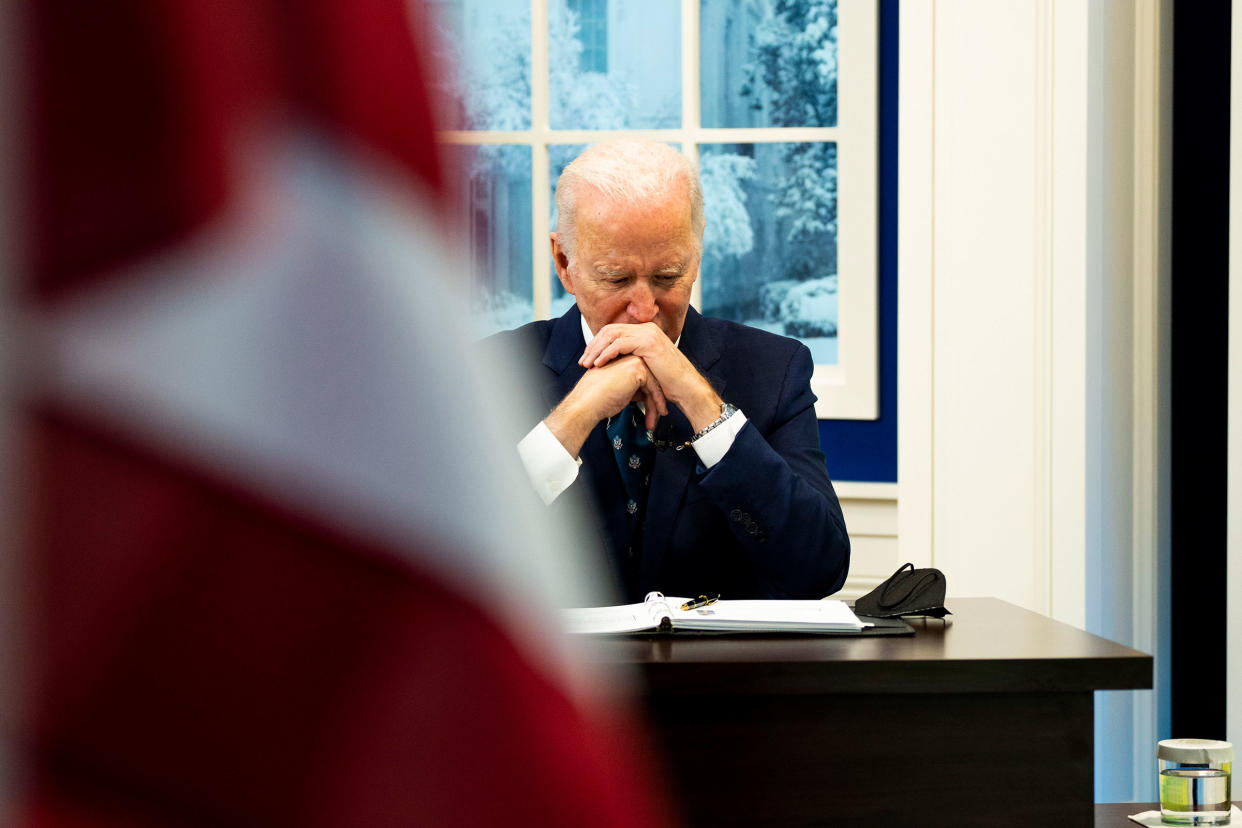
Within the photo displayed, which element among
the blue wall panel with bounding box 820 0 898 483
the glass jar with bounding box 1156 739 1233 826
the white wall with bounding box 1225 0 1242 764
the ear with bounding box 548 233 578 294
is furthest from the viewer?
the blue wall panel with bounding box 820 0 898 483

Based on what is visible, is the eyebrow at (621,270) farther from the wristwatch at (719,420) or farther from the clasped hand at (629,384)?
the wristwatch at (719,420)

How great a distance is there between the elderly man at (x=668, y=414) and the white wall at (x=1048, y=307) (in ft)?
2.98

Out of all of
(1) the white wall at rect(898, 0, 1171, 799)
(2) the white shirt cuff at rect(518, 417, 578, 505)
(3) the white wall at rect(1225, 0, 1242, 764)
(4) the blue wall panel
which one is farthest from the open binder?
(4) the blue wall panel

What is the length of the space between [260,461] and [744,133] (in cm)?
329

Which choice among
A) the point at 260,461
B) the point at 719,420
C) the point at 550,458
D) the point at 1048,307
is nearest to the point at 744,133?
the point at 1048,307

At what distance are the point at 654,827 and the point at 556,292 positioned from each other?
3213 millimetres

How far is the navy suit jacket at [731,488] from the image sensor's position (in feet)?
6.30

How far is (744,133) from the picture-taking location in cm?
333

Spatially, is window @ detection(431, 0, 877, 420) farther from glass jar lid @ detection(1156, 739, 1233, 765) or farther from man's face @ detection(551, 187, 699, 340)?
glass jar lid @ detection(1156, 739, 1233, 765)

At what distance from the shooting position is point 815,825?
4.53ft

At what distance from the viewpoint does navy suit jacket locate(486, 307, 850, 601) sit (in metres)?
1.92

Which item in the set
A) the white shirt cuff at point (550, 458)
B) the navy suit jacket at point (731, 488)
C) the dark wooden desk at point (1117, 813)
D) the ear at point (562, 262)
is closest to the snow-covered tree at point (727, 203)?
the navy suit jacket at point (731, 488)

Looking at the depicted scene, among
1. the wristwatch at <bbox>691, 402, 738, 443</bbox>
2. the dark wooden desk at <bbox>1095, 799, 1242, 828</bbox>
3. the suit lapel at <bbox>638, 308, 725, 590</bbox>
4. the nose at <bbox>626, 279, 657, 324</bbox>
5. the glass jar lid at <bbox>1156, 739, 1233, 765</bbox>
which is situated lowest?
the dark wooden desk at <bbox>1095, 799, 1242, 828</bbox>

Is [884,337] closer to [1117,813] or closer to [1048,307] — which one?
[1048,307]
